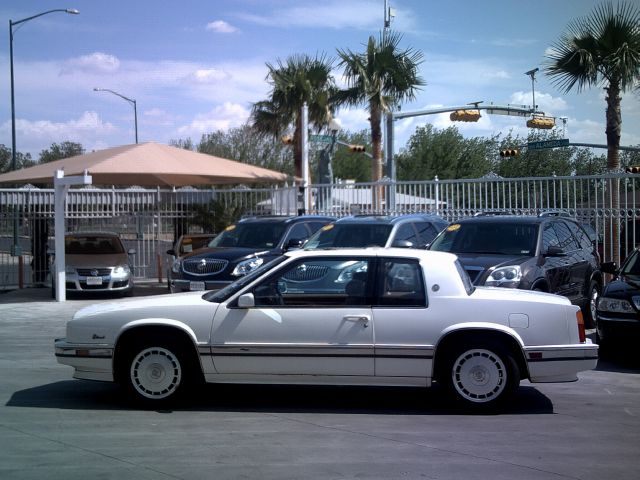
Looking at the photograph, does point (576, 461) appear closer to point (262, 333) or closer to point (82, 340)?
point (262, 333)

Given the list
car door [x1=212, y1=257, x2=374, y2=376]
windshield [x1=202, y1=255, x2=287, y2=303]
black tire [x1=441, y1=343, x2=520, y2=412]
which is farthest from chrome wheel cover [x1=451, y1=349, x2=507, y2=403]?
windshield [x1=202, y1=255, x2=287, y2=303]

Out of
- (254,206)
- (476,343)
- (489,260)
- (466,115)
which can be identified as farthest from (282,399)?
(466,115)

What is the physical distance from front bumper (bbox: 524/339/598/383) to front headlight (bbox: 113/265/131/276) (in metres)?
12.3

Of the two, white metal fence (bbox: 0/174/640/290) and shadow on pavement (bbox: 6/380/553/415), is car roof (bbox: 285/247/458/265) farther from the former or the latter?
white metal fence (bbox: 0/174/640/290)

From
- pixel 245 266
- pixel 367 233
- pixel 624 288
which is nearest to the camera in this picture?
pixel 624 288

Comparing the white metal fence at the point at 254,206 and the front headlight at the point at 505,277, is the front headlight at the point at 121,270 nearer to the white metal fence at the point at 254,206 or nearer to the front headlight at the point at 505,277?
the white metal fence at the point at 254,206

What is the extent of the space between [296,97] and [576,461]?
76.6 feet

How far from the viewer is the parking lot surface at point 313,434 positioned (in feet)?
19.1

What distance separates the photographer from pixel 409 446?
640 centimetres

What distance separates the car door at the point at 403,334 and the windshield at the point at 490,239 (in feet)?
15.0

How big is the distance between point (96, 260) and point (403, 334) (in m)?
12.4

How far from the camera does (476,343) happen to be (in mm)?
7406

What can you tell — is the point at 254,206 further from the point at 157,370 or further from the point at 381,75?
the point at 157,370

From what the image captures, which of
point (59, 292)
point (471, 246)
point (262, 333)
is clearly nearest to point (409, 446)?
point (262, 333)
